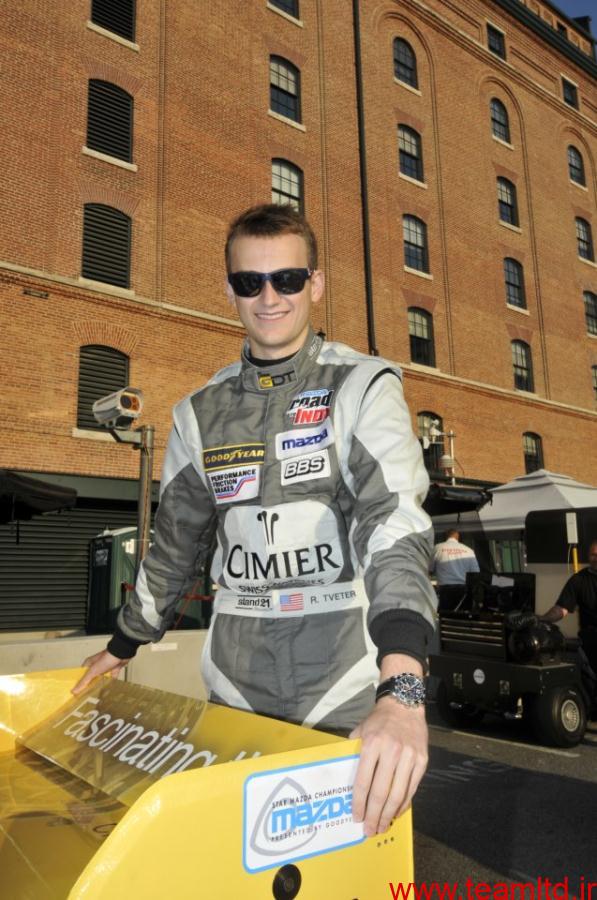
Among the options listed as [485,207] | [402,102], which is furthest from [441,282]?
[402,102]

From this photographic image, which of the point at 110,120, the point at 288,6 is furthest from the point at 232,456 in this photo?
the point at 288,6

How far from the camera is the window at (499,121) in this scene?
2633 centimetres

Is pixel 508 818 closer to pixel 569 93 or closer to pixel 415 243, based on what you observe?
pixel 415 243

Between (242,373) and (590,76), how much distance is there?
117 feet

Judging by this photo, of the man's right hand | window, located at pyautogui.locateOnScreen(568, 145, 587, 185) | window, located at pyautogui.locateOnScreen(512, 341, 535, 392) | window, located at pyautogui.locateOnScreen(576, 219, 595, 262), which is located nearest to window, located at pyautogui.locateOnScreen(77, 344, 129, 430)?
the man's right hand

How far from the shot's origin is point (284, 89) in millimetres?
20188

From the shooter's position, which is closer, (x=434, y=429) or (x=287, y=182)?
(x=287, y=182)

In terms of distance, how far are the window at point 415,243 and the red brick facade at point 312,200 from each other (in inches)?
16.4

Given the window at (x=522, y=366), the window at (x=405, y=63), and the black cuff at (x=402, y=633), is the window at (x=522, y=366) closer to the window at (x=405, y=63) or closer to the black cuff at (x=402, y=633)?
the window at (x=405, y=63)

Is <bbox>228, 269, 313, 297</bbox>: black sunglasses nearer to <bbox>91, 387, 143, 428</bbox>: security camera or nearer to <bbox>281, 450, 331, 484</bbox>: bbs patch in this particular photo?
<bbox>281, 450, 331, 484</bbox>: bbs patch

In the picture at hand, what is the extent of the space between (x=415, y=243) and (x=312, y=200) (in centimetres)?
429

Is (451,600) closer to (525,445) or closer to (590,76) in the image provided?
(525,445)

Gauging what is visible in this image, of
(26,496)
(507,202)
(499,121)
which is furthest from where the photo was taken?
(499,121)

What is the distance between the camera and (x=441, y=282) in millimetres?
22844
